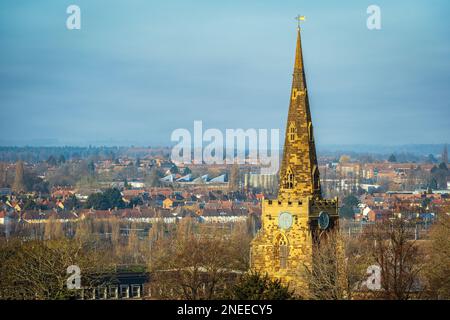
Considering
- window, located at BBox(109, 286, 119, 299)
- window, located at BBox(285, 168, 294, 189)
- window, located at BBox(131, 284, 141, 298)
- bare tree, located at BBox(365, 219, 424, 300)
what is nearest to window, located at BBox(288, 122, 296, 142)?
window, located at BBox(285, 168, 294, 189)

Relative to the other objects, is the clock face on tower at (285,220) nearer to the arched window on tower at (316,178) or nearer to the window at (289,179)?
the window at (289,179)

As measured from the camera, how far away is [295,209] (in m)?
45.8

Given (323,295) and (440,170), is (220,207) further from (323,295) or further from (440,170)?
(323,295)

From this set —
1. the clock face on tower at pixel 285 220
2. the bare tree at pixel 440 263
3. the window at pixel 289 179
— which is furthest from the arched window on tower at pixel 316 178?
the bare tree at pixel 440 263

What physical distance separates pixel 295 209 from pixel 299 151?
1.80 metres

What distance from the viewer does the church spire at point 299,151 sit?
46000 millimetres

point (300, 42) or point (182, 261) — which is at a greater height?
point (300, 42)

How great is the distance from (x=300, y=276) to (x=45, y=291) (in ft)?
26.0

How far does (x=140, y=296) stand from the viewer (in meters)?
55.6

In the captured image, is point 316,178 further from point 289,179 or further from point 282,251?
point 282,251

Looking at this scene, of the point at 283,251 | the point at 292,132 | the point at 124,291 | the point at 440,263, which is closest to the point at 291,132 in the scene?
the point at 292,132
